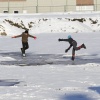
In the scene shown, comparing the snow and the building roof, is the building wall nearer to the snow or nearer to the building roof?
the building roof

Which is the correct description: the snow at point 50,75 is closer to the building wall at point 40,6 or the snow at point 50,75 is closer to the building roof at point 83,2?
the building wall at point 40,6

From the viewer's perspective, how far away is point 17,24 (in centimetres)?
4803

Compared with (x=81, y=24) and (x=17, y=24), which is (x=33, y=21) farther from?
(x=81, y=24)

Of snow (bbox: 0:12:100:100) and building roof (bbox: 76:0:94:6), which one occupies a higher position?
building roof (bbox: 76:0:94:6)

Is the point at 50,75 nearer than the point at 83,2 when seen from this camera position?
Yes

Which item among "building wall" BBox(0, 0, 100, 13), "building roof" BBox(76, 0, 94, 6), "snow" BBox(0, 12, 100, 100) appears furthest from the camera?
"building roof" BBox(76, 0, 94, 6)

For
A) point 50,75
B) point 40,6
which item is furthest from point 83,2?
point 50,75

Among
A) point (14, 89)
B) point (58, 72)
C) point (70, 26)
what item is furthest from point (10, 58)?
point (70, 26)

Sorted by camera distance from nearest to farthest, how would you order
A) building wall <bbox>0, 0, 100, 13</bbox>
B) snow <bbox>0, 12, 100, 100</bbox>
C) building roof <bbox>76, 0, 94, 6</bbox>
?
1. snow <bbox>0, 12, 100, 100</bbox>
2. building wall <bbox>0, 0, 100, 13</bbox>
3. building roof <bbox>76, 0, 94, 6</bbox>

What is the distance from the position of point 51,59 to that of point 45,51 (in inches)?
187

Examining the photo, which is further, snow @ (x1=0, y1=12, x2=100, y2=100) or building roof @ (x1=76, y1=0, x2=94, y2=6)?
building roof @ (x1=76, y1=0, x2=94, y2=6)

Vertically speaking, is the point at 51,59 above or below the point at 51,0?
below

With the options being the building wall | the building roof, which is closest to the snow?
the building wall

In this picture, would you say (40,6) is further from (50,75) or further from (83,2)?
(50,75)
